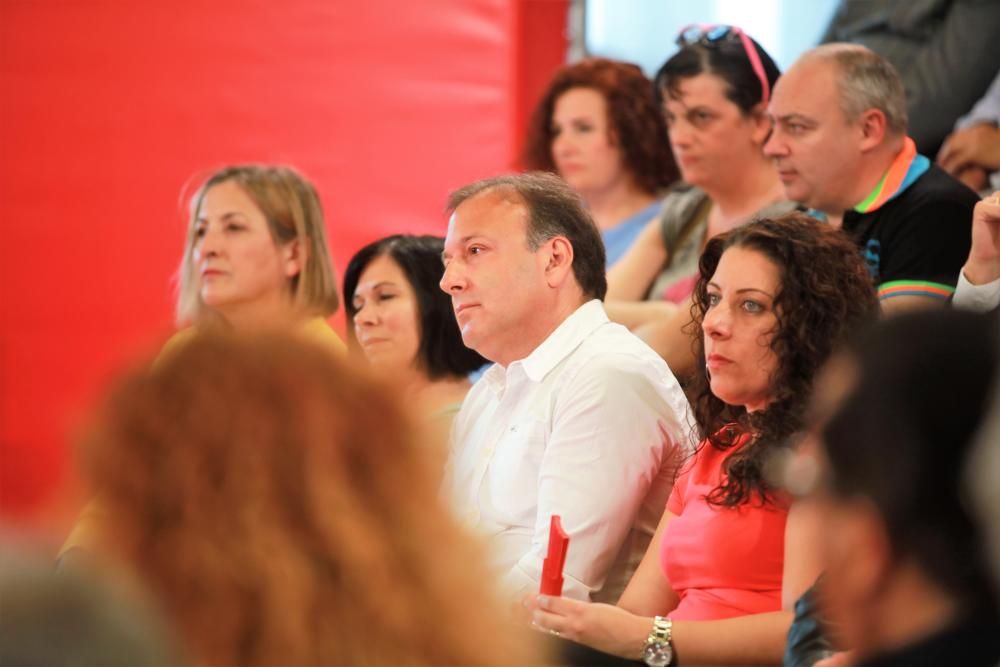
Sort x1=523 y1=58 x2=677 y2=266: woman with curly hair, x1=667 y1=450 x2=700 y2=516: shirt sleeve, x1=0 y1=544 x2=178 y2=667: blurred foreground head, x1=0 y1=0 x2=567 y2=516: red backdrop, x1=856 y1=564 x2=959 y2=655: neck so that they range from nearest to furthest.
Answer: x1=0 y1=544 x2=178 y2=667: blurred foreground head, x1=856 y1=564 x2=959 y2=655: neck, x1=667 y1=450 x2=700 y2=516: shirt sleeve, x1=523 y1=58 x2=677 y2=266: woman with curly hair, x1=0 y1=0 x2=567 y2=516: red backdrop

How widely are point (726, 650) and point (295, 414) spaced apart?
3.49 feet

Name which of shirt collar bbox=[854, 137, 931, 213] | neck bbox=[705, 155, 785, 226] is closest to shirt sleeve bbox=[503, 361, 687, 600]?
shirt collar bbox=[854, 137, 931, 213]

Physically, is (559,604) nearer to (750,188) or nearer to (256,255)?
(750,188)

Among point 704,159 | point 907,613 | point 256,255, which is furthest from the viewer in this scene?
point 256,255

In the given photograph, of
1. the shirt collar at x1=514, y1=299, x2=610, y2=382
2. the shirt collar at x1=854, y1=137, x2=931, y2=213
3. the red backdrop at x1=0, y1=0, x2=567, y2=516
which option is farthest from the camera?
the red backdrop at x1=0, y1=0, x2=567, y2=516

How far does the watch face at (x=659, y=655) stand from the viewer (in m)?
1.85

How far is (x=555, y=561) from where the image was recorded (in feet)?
6.09

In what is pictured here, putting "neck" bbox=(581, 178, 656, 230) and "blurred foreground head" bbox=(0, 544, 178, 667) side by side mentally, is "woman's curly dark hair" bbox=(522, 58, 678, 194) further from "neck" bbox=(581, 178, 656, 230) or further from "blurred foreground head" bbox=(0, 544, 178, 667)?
"blurred foreground head" bbox=(0, 544, 178, 667)

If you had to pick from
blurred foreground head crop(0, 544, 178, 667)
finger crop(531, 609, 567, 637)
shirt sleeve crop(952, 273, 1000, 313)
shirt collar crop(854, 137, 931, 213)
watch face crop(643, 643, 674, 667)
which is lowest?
watch face crop(643, 643, 674, 667)

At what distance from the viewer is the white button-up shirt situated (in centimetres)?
207

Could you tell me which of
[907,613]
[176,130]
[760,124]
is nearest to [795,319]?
[907,613]

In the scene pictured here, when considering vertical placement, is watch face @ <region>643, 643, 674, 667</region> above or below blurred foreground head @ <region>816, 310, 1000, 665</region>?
below

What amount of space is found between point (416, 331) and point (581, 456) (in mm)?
825

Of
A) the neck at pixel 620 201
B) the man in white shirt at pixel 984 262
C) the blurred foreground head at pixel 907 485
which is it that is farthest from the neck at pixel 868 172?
the blurred foreground head at pixel 907 485
